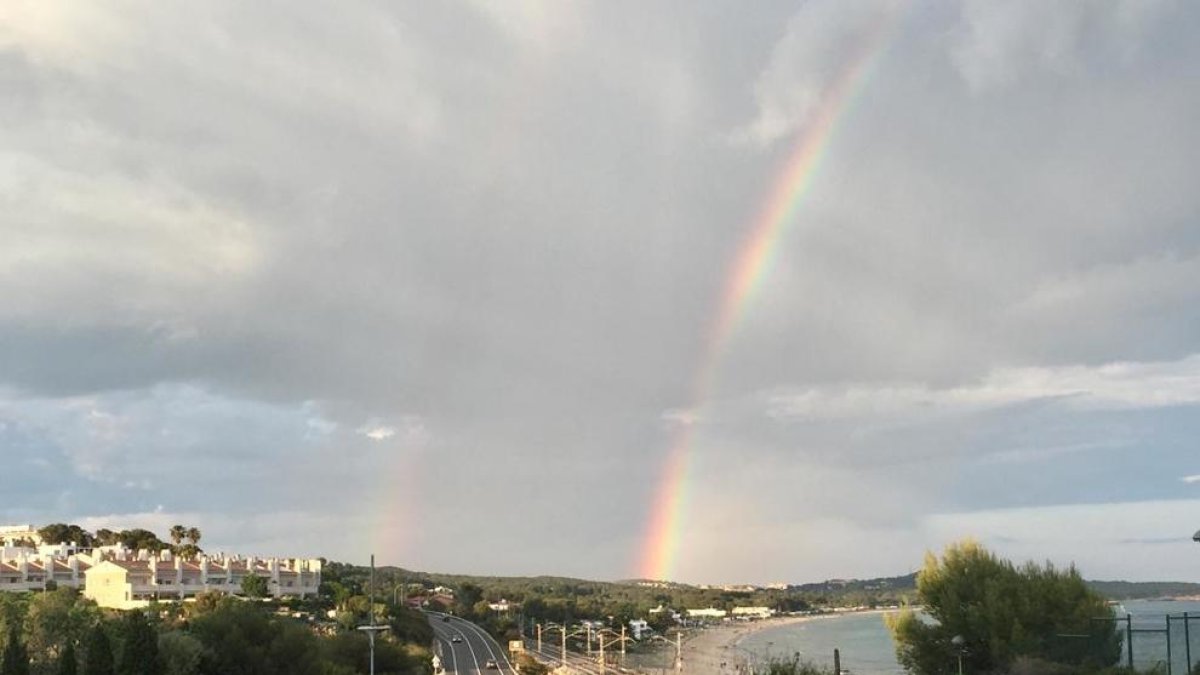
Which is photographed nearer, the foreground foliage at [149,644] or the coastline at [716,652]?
the foreground foliage at [149,644]

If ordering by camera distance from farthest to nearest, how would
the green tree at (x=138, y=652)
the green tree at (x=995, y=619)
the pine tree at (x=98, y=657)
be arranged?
the green tree at (x=138, y=652) < the pine tree at (x=98, y=657) < the green tree at (x=995, y=619)

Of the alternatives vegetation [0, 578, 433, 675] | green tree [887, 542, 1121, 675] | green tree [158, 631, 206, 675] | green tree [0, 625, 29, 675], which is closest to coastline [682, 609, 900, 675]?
vegetation [0, 578, 433, 675]

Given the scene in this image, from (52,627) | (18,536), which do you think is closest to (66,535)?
(18,536)

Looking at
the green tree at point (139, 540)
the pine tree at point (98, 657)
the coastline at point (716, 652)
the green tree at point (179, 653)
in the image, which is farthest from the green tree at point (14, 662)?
the green tree at point (139, 540)

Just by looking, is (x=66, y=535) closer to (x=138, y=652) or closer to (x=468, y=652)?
(x=468, y=652)

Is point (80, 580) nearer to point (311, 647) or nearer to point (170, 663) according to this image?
point (311, 647)

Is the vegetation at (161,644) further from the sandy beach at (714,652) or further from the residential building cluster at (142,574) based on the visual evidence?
the sandy beach at (714,652)
